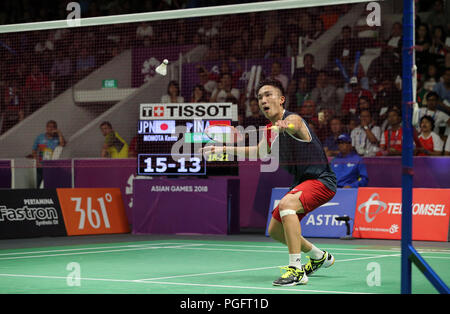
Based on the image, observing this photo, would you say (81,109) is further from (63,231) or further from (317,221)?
(317,221)

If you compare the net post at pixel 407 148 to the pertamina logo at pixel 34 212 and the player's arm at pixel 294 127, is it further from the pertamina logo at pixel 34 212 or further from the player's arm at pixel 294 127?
the pertamina logo at pixel 34 212

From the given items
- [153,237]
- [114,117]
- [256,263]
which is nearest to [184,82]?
[114,117]

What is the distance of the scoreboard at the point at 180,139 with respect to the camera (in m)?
16.4

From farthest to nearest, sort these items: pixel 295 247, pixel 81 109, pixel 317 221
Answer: pixel 81 109, pixel 317 221, pixel 295 247

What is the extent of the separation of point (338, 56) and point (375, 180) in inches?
194

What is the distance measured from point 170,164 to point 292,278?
8348 mm

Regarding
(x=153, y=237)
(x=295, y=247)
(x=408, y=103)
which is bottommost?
(x=153, y=237)

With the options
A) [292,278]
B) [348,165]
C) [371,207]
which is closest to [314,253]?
[292,278]

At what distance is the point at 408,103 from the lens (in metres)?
6.87

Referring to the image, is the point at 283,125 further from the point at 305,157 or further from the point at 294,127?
the point at 305,157

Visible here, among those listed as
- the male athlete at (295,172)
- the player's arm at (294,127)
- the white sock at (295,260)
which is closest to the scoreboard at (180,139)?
the male athlete at (295,172)

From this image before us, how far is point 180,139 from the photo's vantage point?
16.5 m

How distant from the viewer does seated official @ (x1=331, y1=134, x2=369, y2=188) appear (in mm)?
15844

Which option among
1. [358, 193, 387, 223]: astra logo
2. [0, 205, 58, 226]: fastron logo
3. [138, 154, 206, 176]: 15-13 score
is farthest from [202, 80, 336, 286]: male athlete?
[0, 205, 58, 226]: fastron logo
